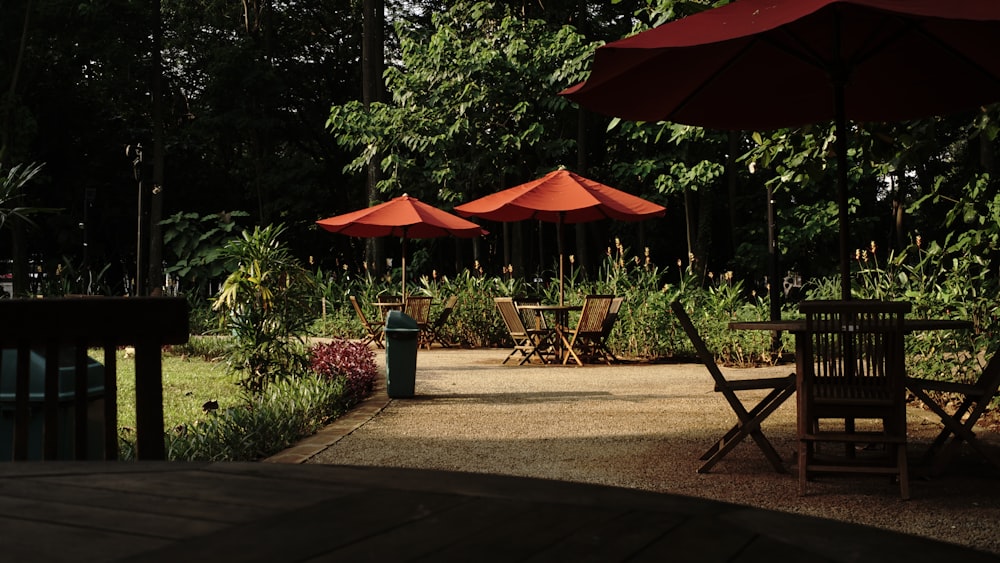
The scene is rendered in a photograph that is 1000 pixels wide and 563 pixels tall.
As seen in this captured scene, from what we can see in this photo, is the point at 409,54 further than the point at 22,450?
Yes

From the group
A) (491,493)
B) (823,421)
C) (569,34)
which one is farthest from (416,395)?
(569,34)

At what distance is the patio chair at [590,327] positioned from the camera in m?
11.2

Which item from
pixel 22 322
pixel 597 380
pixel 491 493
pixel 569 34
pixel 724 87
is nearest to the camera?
pixel 491 493

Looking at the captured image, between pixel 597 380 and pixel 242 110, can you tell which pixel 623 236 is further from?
pixel 597 380

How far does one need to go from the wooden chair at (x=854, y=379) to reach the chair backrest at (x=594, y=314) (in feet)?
21.5

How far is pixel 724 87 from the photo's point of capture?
5.86 m

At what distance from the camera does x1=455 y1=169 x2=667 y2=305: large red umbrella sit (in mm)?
11695

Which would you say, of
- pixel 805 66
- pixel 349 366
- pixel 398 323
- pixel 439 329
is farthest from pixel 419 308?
pixel 805 66

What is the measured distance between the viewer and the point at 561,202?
38.5 ft

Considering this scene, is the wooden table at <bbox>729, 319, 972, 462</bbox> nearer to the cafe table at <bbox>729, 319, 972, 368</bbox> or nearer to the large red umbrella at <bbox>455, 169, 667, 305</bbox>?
the cafe table at <bbox>729, 319, 972, 368</bbox>

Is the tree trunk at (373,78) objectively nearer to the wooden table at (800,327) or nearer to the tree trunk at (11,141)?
the tree trunk at (11,141)

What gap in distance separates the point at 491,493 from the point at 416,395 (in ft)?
24.2

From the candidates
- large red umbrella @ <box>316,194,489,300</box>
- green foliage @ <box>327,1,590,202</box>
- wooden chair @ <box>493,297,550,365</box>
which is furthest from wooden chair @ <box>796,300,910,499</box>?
green foliage @ <box>327,1,590,202</box>

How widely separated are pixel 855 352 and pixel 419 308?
9.87 meters
